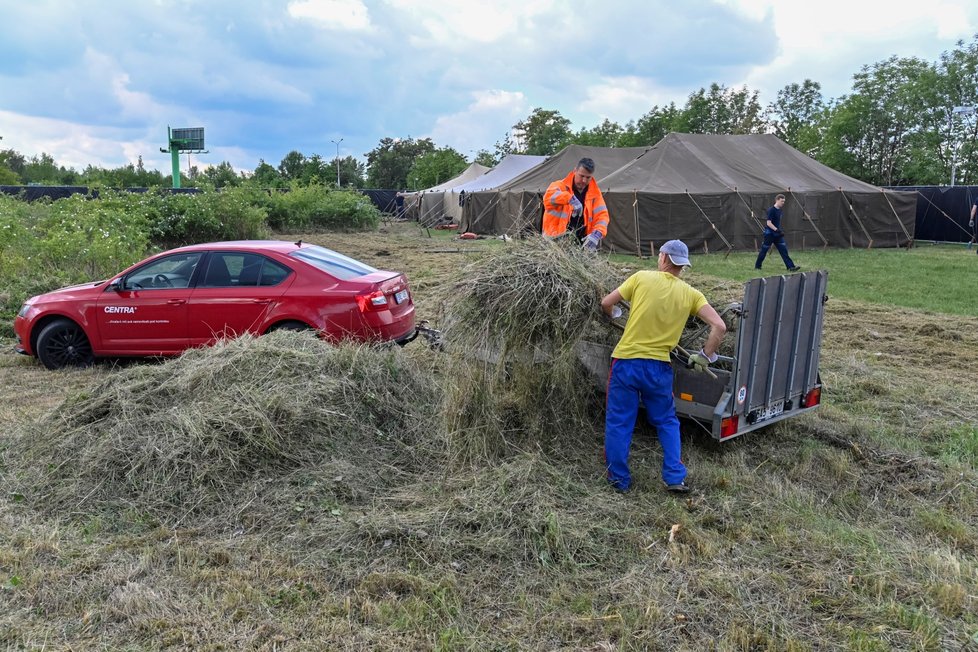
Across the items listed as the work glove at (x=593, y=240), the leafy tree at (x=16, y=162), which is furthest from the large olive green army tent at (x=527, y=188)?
the leafy tree at (x=16, y=162)

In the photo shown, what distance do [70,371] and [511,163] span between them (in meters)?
27.3

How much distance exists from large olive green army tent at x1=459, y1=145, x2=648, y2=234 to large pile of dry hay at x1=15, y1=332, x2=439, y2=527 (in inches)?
727

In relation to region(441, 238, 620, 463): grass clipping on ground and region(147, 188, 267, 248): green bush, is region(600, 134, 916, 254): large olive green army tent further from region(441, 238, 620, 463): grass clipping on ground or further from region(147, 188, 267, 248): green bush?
region(441, 238, 620, 463): grass clipping on ground

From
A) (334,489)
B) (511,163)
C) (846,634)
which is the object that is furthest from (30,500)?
(511,163)

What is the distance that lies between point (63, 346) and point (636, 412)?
6.49m

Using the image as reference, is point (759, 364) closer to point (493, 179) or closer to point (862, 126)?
point (493, 179)

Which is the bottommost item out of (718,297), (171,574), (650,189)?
(171,574)

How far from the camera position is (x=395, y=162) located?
83.1m

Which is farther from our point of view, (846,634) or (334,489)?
(334,489)

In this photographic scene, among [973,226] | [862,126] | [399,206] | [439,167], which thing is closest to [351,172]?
[439,167]

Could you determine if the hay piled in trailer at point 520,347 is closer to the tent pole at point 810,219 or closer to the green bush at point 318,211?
the tent pole at point 810,219

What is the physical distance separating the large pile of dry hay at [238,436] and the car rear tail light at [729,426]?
1.98 m

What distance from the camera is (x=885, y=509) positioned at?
4.36 meters

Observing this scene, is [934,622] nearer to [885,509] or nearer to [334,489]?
[885,509]
